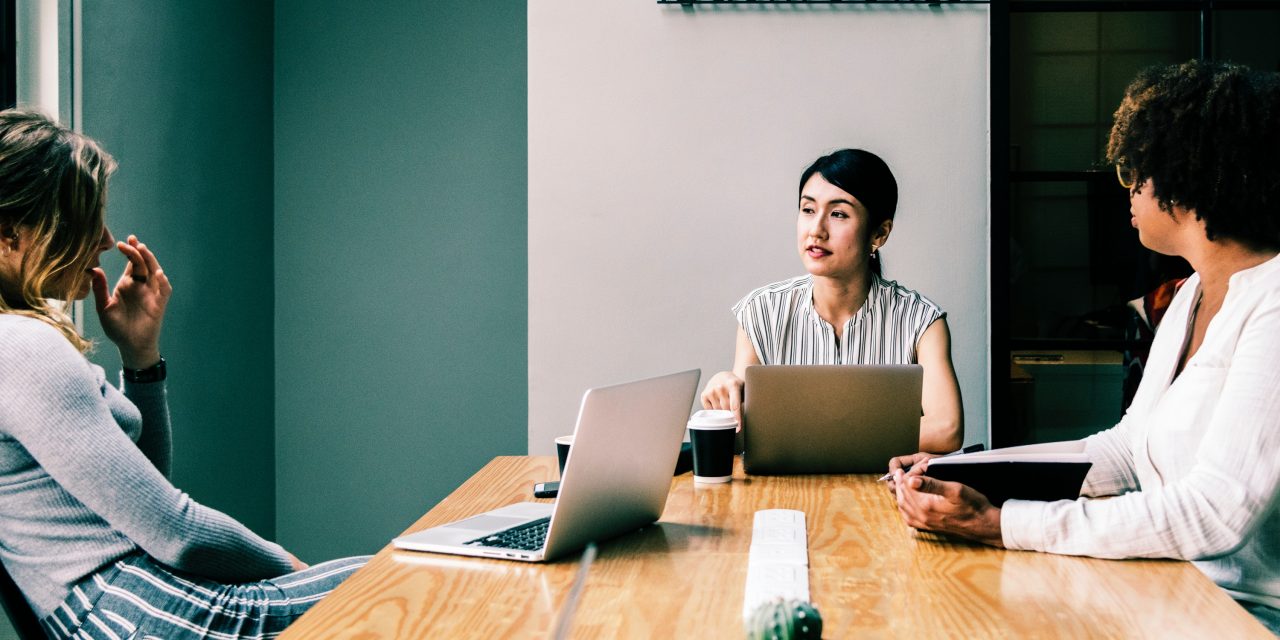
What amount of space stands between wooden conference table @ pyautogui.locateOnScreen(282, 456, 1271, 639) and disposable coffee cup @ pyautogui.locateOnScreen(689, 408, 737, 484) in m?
0.28

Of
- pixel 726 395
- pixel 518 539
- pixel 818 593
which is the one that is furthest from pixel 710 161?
pixel 818 593

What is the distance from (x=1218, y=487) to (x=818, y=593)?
538mm

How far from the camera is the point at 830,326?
8.00 ft

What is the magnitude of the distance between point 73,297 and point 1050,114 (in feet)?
8.62

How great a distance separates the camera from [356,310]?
362cm

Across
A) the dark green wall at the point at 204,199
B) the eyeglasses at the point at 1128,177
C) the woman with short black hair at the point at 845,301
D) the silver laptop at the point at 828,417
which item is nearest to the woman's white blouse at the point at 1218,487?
the eyeglasses at the point at 1128,177

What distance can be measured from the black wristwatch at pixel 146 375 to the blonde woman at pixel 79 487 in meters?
0.30

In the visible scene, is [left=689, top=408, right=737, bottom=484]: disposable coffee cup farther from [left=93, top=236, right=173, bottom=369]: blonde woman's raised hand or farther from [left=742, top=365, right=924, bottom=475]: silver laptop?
[left=93, top=236, right=173, bottom=369]: blonde woman's raised hand

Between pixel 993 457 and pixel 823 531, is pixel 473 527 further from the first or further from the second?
pixel 993 457

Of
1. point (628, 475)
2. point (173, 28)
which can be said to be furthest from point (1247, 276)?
point (173, 28)

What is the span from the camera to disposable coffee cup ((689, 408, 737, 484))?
163cm

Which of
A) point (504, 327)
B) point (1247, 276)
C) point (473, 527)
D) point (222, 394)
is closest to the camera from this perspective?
point (473, 527)

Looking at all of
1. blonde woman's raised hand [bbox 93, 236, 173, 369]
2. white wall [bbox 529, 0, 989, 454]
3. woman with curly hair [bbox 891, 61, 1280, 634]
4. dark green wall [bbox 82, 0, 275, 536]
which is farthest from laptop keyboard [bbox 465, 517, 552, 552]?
dark green wall [bbox 82, 0, 275, 536]

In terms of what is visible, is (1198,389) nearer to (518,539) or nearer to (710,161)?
(518,539)
